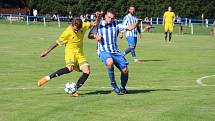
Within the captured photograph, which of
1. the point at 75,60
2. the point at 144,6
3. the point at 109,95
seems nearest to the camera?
the point at 109,95

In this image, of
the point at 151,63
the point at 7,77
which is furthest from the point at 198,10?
the point at 7,77

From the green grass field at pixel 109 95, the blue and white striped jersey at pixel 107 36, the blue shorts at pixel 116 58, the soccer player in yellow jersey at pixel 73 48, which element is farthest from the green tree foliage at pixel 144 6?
the soccer player in yellow jersey at pixel 73 48

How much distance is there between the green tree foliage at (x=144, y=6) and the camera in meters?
76.9

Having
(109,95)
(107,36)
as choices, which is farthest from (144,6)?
(109,95)

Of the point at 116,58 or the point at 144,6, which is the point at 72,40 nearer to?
the point at 116,58

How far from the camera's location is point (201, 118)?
1037 centimetres

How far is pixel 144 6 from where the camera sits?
7850 centimetres

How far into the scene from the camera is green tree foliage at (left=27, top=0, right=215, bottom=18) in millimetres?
76938

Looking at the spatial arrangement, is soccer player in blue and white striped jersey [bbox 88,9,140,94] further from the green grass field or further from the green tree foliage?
the green tree foliage

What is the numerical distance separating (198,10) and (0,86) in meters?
64.5

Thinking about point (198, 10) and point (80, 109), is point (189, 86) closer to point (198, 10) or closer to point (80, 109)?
point (80, 109)

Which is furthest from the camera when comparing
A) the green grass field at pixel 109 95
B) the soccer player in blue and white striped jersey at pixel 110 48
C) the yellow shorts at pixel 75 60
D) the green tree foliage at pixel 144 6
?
the green tree foliage at pixel 144 6

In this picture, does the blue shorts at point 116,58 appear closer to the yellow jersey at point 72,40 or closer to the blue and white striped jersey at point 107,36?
the blue and white striped jersey at point 107,36

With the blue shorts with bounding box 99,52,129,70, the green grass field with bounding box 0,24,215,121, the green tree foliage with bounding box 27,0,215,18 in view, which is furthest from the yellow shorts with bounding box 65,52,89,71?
the green tree foliage with bounding box 27,0,215,18
